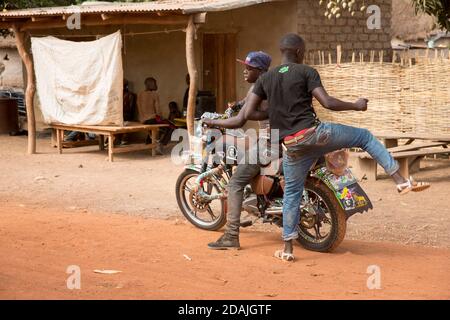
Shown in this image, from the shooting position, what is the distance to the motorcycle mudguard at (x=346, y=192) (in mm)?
5711

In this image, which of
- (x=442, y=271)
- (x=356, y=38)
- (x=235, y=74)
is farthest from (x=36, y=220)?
(x=356, y=38)

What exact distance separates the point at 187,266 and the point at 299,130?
52.0 inches

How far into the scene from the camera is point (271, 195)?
6180 mm

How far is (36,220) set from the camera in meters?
7.44

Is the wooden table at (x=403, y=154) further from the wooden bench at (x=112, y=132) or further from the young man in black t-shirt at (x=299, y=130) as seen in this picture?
the young man in black t-shirt at (x=299, y=130)

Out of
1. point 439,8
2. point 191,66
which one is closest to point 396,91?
point 191,66

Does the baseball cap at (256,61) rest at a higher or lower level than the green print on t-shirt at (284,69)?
higher

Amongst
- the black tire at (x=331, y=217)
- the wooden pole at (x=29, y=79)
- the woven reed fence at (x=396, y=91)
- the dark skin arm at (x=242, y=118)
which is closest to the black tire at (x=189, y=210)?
the dark skin arm at (x=242, y=118)

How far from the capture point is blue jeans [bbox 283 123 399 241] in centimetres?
540

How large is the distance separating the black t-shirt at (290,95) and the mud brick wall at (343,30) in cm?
789

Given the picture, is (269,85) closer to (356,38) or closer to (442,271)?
(442,271)

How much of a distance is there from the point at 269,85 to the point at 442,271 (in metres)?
1.87

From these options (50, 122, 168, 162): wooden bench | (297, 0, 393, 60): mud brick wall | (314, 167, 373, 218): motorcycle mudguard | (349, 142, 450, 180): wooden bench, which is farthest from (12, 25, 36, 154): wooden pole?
(314, 167, 373, 218): motorcycle mudguard

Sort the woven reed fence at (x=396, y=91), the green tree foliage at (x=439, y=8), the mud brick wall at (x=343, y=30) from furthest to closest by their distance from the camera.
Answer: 1. the mud brick wall at (x=343, y=30)
2. the woven reed fence at (x=396, y=91)
3. the green tree foliage at (x=439, y=8)
